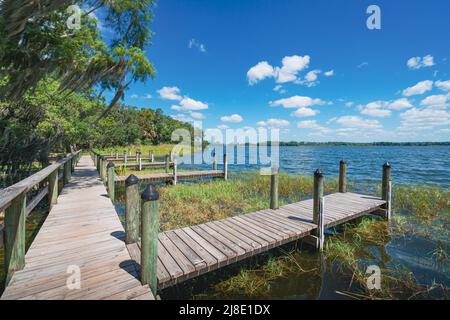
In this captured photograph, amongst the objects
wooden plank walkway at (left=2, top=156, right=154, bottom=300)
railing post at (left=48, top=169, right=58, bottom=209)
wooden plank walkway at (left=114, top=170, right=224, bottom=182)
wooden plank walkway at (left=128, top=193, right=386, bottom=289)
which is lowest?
wooden plank walkway at (left=128, top=193, right=386, bottom=289)

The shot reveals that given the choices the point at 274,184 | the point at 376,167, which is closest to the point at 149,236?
the point at 274,184

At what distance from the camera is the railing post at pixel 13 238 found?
2715 millimetres

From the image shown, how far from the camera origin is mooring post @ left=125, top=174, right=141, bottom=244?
366cm

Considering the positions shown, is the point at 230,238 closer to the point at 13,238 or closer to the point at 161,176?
the point at 13,238

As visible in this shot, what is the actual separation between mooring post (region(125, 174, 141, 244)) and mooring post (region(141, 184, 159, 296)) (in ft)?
4.06

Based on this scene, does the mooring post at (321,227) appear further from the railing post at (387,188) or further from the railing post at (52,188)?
the railing post at (52,188)

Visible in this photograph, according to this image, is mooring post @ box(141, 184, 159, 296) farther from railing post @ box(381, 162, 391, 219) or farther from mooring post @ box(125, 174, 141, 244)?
railing post @ box(381, 162, 391, 219)

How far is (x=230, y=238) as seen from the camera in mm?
4191

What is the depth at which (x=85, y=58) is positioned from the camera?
21.0 ft

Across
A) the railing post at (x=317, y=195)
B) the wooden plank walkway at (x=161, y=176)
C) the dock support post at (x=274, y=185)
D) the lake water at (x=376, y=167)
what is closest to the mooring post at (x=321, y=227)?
the railing post at (x=317, y=195)

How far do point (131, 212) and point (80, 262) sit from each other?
3.19ft

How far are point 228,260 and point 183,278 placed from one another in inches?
31.6

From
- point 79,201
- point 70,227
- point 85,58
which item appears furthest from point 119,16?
point 70,227

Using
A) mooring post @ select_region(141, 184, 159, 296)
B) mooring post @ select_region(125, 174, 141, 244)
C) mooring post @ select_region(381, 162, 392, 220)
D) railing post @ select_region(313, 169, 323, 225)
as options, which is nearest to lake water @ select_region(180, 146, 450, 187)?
mooring post @ select_region(381, 162, 392, 220)
